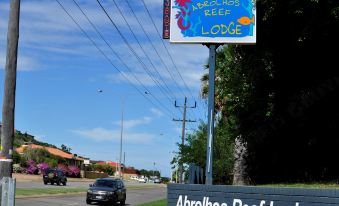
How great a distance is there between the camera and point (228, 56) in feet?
73.7

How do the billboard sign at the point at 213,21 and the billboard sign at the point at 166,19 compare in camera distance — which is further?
the billboard sign at the point at 166,19

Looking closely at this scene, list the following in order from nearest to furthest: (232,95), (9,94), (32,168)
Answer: (9,94)
(232,95)
(32,168)

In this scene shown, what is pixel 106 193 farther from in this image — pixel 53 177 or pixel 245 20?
pixel 53 177

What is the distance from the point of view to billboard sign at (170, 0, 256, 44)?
1562 cm

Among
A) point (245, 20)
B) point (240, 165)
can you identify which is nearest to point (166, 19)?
point (245, 20)

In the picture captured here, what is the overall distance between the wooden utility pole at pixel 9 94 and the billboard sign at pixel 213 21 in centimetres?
515

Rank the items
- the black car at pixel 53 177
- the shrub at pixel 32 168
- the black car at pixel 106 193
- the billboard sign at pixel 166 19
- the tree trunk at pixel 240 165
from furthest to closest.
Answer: the shrub at pixel 32 168 → the black car at pixel 53 177 → the black car at pixel 106 193 → the tree trunk at pixel 240 165 → the billboard sign at pixel 166 19

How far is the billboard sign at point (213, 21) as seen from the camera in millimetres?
15617

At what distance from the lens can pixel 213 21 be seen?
1584 centimetres

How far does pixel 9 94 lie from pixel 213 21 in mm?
6440

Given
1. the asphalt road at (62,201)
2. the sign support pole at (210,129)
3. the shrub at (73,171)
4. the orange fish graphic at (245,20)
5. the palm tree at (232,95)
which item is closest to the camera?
the sign support pole at (210,129)

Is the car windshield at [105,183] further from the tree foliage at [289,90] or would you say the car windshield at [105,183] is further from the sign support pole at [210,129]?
the sign support pole at [210,129]

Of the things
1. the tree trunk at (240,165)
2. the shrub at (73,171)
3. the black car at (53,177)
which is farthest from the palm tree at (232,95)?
the shrub at (73,171)

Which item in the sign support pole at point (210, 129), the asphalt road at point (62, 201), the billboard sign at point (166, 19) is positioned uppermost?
the billboard sign at point (166, 19)
